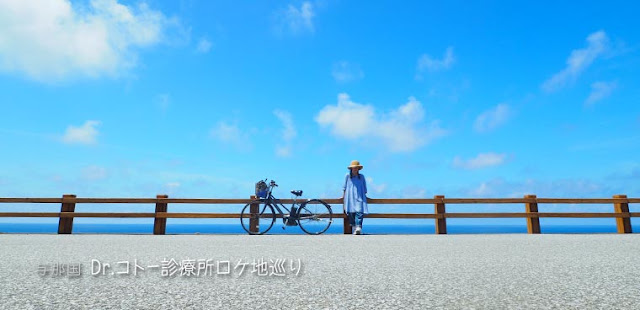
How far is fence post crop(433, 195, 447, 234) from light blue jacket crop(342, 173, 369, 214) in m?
1.91

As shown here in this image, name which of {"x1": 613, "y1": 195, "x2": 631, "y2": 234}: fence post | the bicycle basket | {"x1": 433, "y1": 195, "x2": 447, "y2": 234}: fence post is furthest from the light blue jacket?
{"x1": 613, "y1": 195, "x2": 631, "y2": 234}: fence post

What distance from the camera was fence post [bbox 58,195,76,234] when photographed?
9.96m

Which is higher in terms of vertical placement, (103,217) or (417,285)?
(103,217)

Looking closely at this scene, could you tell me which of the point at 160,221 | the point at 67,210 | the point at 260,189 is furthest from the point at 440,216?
the point at 67,210

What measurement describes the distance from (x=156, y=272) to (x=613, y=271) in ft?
15.5

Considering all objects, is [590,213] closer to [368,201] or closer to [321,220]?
[368,201]

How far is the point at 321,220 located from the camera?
32.6ft

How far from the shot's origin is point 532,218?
33.5 ft

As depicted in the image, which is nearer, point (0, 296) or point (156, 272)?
point (0, 296)

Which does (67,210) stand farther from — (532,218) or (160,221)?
(532,218)

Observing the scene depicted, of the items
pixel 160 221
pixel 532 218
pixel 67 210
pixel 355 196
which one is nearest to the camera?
pixel 355 196

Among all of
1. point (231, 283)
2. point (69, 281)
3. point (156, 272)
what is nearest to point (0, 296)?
point (69, 281)

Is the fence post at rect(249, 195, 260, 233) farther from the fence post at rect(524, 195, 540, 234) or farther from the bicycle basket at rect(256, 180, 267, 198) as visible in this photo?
the fence post at rect(524, 195, 540, 234)

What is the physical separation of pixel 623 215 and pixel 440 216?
5.23 m
